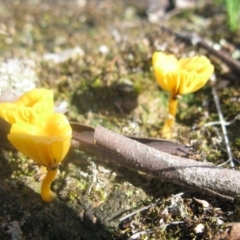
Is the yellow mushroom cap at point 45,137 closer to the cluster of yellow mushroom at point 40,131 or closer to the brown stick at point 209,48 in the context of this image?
the cluster of yellow mushroom at point 40,131

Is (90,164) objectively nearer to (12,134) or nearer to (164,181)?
(164,181)

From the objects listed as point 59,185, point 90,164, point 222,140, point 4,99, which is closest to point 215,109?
point 222,140

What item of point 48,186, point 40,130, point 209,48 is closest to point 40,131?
point 40,130

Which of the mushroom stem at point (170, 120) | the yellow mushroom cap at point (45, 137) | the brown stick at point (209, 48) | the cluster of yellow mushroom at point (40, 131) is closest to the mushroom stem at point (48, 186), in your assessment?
the cluster of yellow mushroom at point (40, 131)

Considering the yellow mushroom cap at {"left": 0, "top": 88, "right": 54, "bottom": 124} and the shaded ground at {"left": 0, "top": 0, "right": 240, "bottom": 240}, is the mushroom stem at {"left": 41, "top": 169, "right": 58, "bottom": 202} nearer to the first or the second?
the shaded ground at {"left": 0, "top": 0, "right": 240, "bottom": 240}

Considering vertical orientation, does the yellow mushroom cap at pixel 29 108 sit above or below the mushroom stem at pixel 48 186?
above

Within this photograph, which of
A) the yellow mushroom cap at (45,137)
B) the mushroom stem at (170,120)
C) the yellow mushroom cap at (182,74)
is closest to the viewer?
the yellow mushroom cap at (45,137)
